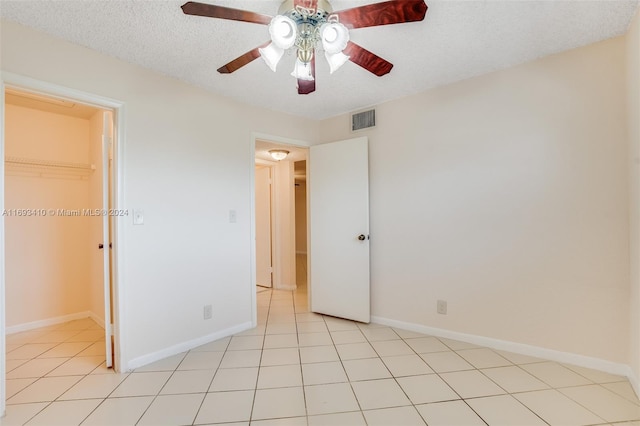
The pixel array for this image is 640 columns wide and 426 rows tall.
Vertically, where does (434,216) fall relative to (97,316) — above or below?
above

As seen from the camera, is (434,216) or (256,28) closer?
(256,28)

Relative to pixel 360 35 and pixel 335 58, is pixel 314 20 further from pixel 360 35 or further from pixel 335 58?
pixel 360 35

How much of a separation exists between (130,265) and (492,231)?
290 cm

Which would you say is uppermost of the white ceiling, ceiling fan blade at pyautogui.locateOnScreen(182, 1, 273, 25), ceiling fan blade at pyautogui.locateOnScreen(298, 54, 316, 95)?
the white ceiling

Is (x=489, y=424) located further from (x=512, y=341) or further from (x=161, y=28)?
(x=161, y=28)

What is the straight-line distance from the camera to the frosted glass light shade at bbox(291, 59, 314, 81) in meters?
1.61

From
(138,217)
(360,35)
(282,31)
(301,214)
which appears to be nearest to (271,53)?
(282,31)

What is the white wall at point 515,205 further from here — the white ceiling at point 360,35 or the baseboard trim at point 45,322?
the baseboard trim at point 45,322

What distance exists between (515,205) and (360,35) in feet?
5.79

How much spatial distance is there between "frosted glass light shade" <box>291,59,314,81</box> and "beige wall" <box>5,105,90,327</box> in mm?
3044

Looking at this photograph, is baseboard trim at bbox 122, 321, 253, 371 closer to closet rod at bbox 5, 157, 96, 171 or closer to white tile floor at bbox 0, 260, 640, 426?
white tile floor at bbox 0, 260, 640, 426

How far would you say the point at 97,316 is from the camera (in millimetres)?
3119

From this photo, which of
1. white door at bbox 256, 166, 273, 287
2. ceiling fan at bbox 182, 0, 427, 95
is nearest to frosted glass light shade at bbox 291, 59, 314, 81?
ceiling fan at bbox 182, 0, 427, 95

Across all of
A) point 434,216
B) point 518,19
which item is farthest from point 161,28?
point 434,216
